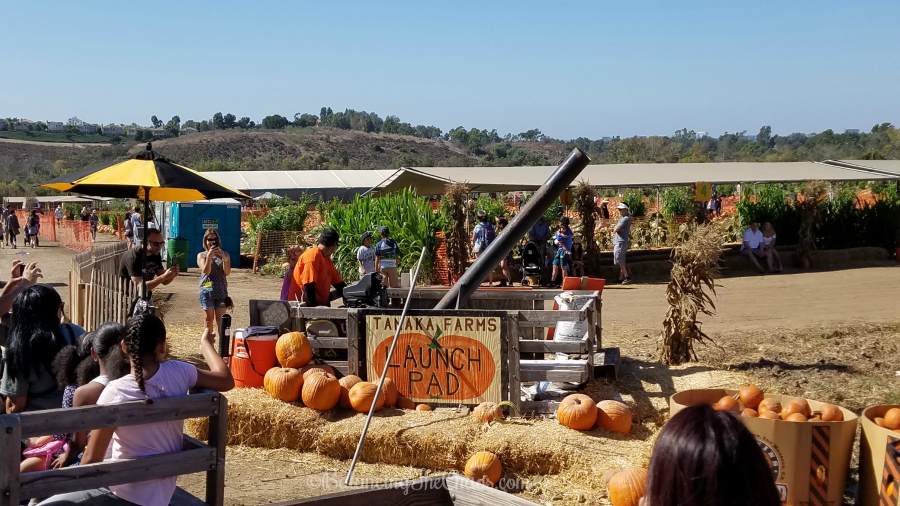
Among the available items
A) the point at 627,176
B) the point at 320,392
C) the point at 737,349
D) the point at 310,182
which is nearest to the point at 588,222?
the point at 627,176

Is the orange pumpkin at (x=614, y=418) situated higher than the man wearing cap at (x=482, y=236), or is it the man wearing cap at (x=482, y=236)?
the man wearing cap at (x=482, y=236)

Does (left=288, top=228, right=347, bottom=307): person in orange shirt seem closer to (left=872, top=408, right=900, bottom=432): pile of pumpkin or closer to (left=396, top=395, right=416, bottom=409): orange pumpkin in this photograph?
(left=396, top=395, right=416, bottom=409): orange pumpkin

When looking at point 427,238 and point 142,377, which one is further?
point 427,238

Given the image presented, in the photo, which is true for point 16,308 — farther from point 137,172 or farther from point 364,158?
point 364,158

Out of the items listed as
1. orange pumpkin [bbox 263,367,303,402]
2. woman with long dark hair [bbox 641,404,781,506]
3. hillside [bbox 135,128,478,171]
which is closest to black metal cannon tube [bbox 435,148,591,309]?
orange pumpkin [bbox 263,367,303,402]

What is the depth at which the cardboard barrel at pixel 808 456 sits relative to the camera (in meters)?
5.93

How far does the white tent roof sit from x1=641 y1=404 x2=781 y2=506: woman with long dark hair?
52.8 metres

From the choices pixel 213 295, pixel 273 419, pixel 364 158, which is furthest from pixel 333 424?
pixel 364 158

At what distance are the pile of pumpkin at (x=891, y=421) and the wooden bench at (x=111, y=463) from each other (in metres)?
4.45

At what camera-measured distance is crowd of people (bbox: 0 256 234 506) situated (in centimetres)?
396

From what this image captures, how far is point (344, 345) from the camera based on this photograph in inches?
349

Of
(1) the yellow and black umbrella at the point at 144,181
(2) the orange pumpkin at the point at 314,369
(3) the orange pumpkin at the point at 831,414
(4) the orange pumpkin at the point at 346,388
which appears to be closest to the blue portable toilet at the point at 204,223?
(1) the yellow and black umbrella at the point at 144,181

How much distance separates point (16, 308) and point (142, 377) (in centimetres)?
194

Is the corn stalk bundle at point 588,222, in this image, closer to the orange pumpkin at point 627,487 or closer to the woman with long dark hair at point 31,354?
the orange pumpkin at point 627,487
